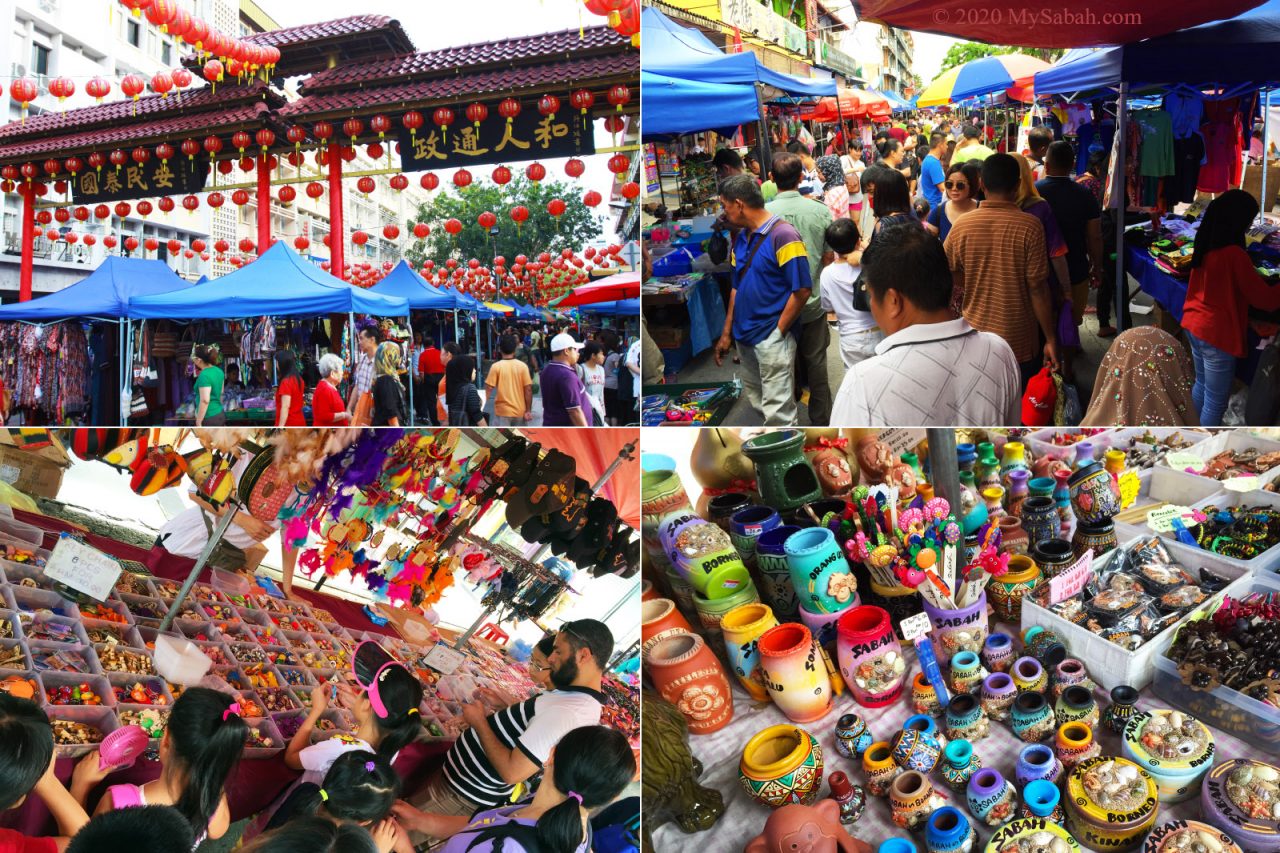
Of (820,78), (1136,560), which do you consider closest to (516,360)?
(820,78)

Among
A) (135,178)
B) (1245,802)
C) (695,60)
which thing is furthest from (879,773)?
(135,178)

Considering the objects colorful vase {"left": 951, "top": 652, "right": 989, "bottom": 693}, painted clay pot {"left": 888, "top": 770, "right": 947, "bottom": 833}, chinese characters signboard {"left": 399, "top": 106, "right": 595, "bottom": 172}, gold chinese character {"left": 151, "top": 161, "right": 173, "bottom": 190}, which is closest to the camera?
painted clay pot {"left": 888, "top": 770, "right": 947, "bottom": 833}

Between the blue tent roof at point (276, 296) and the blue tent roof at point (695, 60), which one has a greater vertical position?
the blue tent roof at point (695, 60)

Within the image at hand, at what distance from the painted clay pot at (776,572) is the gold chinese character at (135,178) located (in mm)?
2168

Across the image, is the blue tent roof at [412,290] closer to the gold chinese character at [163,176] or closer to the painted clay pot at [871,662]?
the gold chinese character at [163,176]

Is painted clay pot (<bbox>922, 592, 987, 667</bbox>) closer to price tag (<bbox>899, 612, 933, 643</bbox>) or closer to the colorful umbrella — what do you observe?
price tag (<bbox>899, 612, 933, 643</bbox>)

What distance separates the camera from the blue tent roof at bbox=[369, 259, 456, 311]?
8.10ft

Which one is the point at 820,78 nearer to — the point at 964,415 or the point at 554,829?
the point at 964,415

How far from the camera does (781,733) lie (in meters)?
1.89

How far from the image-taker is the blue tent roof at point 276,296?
7.95ft

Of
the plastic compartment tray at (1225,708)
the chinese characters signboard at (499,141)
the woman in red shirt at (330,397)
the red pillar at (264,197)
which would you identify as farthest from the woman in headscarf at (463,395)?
the plastic compartment tray at (1225,708)

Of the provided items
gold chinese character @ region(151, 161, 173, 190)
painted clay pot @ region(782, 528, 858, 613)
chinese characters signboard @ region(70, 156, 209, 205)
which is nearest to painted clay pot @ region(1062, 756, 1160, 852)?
painted clay pot @ region(782, 528, 858, 613)

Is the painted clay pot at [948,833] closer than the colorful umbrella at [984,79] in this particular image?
Yes

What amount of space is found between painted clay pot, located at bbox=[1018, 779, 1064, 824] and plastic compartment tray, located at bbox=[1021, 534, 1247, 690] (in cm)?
36
